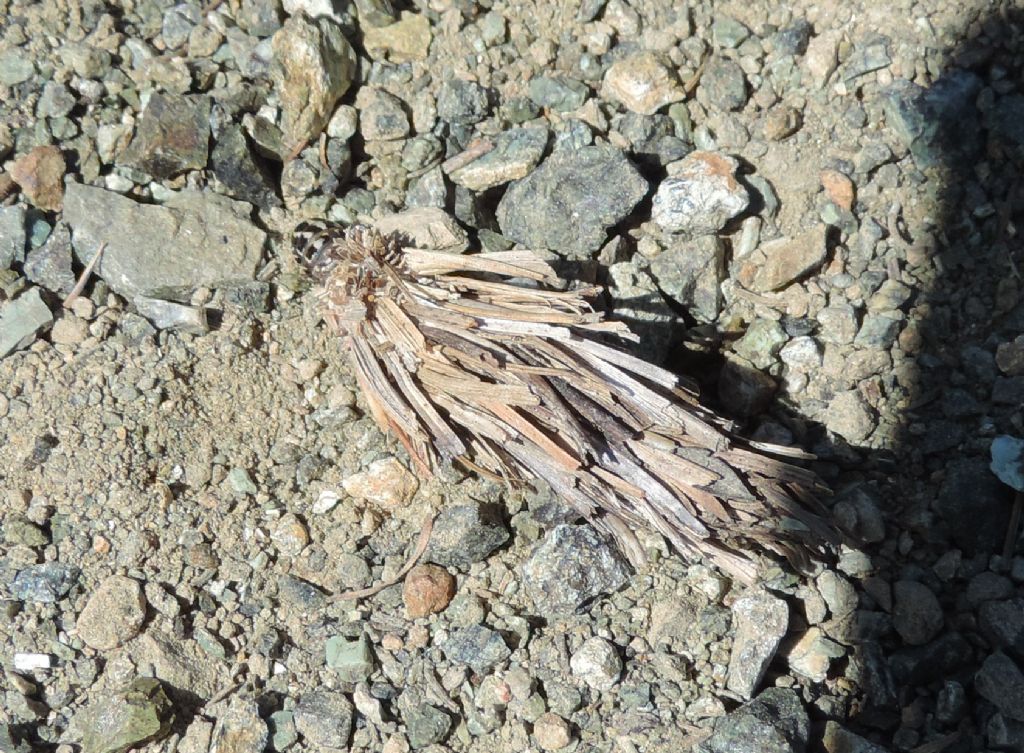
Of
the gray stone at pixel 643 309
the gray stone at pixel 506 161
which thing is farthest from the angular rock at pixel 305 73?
the gray stone at pixel 643 309

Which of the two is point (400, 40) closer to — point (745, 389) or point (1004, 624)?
point (745, 389)

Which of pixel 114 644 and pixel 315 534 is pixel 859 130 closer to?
pixel 315 534

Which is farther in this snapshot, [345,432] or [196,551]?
[345,432]

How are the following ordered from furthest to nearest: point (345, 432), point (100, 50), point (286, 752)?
point (100, 50) < point (345, 432) < point (286, 752)

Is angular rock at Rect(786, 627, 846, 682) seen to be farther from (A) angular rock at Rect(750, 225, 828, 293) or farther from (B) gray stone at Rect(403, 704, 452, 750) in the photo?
(A) angular rock at Rect(750, 225, 828, 293)

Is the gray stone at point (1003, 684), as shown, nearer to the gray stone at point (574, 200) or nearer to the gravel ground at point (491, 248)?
the gravel ground at point (491, 248)

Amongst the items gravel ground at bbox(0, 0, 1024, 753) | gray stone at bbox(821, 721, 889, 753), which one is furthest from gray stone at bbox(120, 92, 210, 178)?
gray stone at bbox(821, 721, 889, 753)

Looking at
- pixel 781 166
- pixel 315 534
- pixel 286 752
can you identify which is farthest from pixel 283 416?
pixel 781 166
